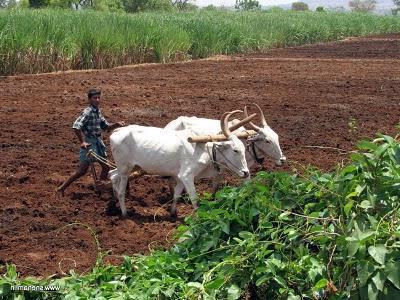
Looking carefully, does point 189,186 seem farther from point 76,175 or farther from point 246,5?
point 246,5

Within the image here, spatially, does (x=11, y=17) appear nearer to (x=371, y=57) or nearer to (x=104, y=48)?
(x=104, y=48)

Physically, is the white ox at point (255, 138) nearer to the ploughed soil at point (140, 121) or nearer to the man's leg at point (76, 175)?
the ploughed soil at point (140, 121)

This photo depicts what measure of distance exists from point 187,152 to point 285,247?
9.94 feet

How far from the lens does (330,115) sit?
527 inches

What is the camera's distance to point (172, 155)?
782cm

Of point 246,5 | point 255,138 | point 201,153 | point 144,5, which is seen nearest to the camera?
point 201,153

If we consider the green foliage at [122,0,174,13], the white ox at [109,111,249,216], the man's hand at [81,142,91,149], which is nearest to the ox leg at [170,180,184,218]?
the white ox at [109,111,249,216]

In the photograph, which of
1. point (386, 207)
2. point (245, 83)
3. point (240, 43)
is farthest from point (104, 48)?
point (386, 207)

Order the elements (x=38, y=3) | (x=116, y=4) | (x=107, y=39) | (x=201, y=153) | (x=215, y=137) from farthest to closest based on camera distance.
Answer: (x=116, y=4)
(x=38, y=3)
(x=107, y=39)
(x=201, y=153)
(x=215, y=137)

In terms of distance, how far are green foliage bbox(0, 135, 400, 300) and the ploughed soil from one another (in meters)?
0.67

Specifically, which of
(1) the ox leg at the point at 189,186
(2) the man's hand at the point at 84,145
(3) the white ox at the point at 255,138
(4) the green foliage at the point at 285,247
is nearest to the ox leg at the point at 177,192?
(1) the ox leg at the point at 189,186

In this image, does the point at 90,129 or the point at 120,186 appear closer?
the point at 120,186

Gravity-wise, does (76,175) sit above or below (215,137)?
below

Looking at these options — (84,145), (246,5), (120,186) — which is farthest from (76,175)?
(246,5)
